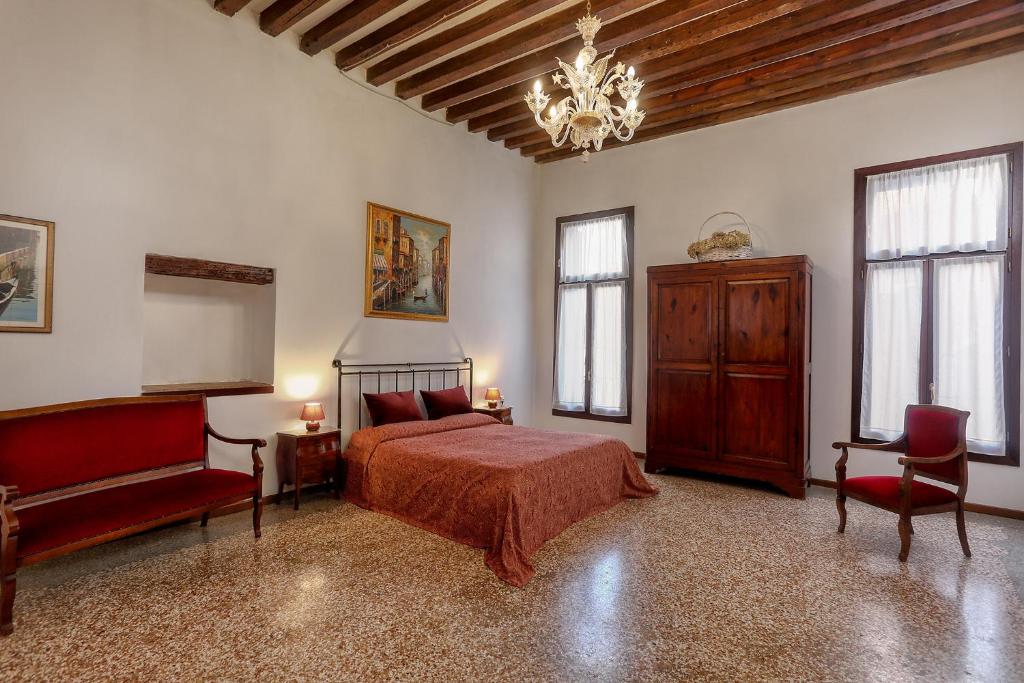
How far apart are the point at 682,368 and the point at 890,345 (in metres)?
1.79

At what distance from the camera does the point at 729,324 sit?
5066mm

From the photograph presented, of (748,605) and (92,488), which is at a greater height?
(92,488)

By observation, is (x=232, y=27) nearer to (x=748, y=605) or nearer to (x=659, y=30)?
(x=659, y=30)

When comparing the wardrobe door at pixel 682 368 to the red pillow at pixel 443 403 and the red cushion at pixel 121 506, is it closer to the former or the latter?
the red pillow at pixel 443 403

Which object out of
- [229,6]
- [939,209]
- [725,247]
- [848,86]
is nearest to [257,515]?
[229,6]

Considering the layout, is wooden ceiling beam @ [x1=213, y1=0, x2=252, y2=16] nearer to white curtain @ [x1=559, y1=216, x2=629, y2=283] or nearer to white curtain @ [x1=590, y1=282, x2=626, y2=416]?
white curtain @ [x1=559, y1=216, x2=629, y2=283]

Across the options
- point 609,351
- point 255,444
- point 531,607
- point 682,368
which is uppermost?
point 609,351

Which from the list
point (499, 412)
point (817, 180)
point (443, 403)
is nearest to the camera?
point (817, 180)

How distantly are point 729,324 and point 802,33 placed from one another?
2432 millimetres

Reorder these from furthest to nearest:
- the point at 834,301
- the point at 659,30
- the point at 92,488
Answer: the point at 834,301 → the point at 659,30 → the point at 92,488

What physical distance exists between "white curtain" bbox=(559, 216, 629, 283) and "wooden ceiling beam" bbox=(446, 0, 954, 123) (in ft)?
5.65

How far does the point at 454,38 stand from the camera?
4301 mm

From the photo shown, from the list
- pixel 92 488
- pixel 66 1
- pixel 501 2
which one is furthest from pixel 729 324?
pixel 66 1

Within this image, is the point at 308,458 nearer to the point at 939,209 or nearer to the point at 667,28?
the point at 667,28
